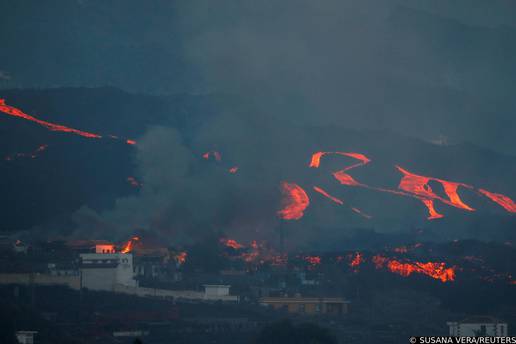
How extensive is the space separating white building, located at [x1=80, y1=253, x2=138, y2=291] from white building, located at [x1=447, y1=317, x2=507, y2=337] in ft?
43.6

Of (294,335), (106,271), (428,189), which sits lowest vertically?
(294,335)

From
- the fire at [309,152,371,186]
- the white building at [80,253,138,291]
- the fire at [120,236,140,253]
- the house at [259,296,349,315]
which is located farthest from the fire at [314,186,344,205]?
the white building at [80,253,138,291]

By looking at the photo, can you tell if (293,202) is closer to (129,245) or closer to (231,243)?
(231,243)

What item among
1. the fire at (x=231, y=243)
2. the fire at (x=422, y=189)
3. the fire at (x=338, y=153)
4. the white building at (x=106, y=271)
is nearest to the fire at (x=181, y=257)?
the fire at (x=231, y=243)

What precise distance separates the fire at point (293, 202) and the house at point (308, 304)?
15957 millimetres

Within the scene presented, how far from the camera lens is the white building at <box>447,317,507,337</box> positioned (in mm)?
48562

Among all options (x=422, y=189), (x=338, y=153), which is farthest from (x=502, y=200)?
(x=338, y=153)

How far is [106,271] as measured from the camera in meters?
54.9

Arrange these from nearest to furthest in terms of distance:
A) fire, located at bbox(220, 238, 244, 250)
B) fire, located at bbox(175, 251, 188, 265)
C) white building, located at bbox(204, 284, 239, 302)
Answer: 1. white building, located at bbox(204, 284, 239, 302)
2. fire, located at bbox(175, 251, 188, 265)
3. fire, located at bbox(220, 238, 244, 250)

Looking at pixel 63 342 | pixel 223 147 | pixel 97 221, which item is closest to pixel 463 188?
pixel 223 147

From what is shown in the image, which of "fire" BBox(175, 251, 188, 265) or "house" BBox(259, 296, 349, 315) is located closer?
"house" BBox(259, 296, 349, 315)

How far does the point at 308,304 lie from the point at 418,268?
9220 millimetres

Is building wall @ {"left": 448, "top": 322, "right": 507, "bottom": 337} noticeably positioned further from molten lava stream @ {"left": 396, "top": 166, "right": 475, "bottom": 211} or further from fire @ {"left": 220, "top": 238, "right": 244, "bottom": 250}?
molten lava stream @ {"left": 396, "top": 166, "right": 475, "bottom": 211}

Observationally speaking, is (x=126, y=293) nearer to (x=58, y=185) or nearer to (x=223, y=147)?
(x=58, y=185)
